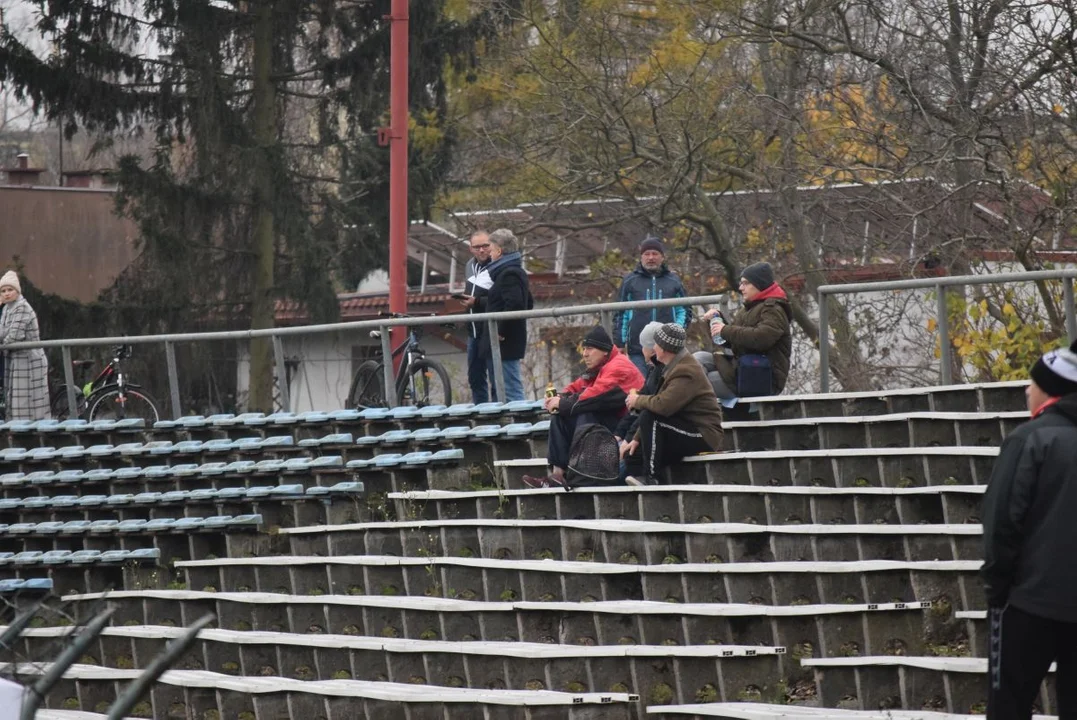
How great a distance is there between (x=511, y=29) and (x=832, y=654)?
15.2 meters

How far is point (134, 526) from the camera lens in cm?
1373

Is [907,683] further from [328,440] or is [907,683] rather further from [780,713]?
[328,440]

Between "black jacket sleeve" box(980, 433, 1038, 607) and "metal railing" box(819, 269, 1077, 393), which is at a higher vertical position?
"metal railing" box(819, 269, 1077, 393)

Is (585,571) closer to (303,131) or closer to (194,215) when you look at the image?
(194,215)

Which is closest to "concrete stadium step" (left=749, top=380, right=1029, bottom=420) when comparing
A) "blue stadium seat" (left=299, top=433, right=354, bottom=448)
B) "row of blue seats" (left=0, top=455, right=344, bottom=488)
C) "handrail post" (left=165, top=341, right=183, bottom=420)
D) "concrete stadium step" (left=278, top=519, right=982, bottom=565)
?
"concrete stadium step" (left=278, top=519, right=982, bottom=565)

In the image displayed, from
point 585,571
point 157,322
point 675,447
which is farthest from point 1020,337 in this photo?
point 157,322

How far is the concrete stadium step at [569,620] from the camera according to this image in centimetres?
775

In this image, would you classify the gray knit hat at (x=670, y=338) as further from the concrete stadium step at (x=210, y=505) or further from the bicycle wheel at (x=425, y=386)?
the bicycle wheel at (x=425, y=386)

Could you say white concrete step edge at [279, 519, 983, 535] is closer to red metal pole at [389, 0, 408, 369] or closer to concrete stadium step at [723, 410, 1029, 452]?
concrete stadium step at [723, 410, 1029, 452]

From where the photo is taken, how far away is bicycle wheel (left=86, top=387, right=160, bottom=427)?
15.2 metres

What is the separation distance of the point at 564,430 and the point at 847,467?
1.92m

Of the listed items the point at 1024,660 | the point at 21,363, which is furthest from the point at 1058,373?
the point at 21,363

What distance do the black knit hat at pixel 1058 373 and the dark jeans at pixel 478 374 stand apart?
298 inches

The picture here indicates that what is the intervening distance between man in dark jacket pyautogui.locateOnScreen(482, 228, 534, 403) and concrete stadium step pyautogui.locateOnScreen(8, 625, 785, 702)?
126 inches
